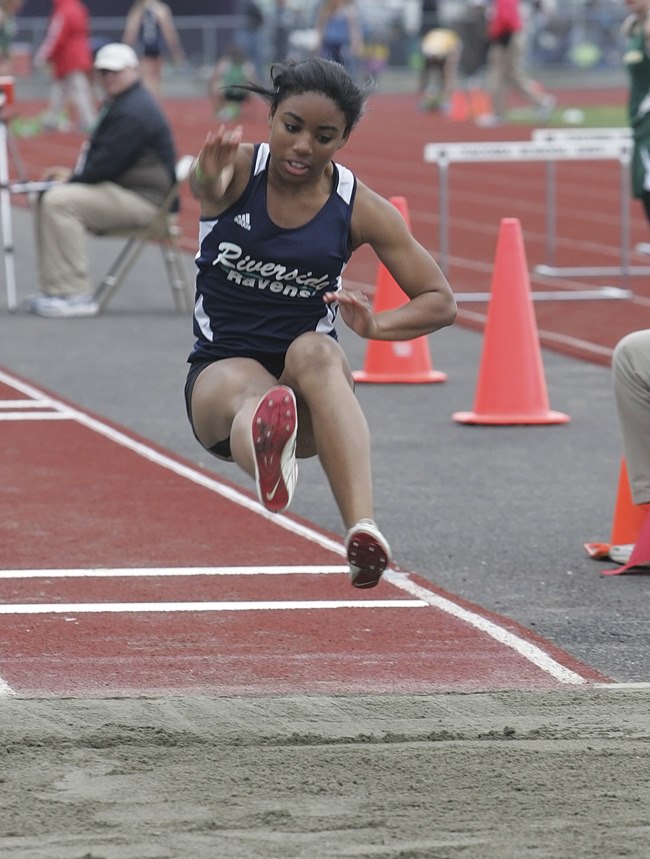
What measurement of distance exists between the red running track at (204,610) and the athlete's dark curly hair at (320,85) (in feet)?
5.16

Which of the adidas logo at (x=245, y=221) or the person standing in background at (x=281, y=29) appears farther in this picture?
the person standing in background at (x=281, y=29)

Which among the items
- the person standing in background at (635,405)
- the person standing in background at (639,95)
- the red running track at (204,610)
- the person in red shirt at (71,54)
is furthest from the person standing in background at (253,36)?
the person standing in background at (635,405)

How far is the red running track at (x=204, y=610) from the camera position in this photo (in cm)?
525

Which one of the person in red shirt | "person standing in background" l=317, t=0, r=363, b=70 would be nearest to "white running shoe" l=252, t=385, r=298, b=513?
the person in red shirt

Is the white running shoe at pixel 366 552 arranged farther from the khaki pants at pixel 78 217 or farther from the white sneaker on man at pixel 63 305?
the white sneaker on man at pixel 63 305

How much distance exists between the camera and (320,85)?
17.3 feet

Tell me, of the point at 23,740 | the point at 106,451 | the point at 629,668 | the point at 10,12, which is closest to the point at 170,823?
the point at 23,740

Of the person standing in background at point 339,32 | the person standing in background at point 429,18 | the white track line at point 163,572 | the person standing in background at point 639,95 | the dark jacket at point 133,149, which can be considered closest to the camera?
the white track line at point 163,572

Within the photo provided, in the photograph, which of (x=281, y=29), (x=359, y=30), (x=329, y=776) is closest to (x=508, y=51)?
(x=359, y=30)

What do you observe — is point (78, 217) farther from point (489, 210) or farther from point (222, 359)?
point (489, 210)

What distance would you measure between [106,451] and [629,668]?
154 inches

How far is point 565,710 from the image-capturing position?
16.0 feet

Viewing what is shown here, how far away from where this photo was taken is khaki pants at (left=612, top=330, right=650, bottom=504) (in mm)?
6523

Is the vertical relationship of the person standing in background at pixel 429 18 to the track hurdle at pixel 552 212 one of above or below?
below
